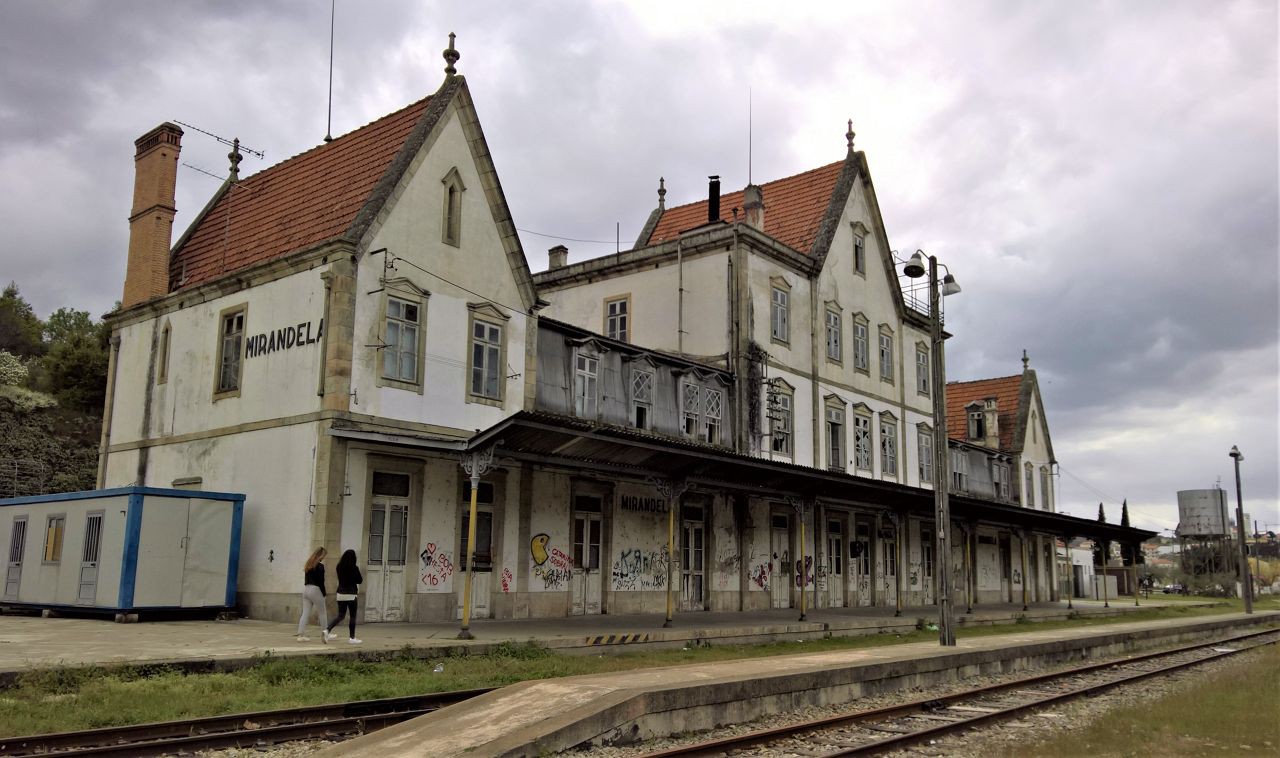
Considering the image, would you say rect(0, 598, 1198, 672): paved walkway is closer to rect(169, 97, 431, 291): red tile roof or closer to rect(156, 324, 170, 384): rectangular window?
rect(156, 324, 170, 384): rectangular window

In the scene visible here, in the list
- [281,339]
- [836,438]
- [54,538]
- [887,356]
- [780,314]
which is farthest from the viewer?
[887,356]

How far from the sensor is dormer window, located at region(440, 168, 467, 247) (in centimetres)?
2095

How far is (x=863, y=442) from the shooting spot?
110 ft

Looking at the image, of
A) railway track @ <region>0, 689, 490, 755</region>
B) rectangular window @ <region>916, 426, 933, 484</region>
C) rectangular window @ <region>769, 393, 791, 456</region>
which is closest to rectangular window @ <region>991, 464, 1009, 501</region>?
rectangular window @ <region>916, 426, 933, 484</region>

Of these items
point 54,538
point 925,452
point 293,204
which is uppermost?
point 293,204

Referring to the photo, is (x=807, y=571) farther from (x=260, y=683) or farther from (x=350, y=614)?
(x=260, y=683)

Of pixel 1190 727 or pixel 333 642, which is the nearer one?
pixel 1190 727

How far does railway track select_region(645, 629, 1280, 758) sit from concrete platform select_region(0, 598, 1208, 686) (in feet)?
18.6

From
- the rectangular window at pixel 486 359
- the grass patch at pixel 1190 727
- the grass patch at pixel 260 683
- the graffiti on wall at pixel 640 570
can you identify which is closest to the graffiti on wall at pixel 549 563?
the graffiti on wall at pixel 640 570

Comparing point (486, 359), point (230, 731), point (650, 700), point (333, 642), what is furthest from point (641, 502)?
point (230, 731)

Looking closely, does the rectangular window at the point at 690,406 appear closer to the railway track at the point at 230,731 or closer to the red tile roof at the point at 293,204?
the red tile roof at the point at 293,204

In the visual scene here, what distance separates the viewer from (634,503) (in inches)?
960

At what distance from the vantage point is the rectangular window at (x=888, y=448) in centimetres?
3475

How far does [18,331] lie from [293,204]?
3887cm
